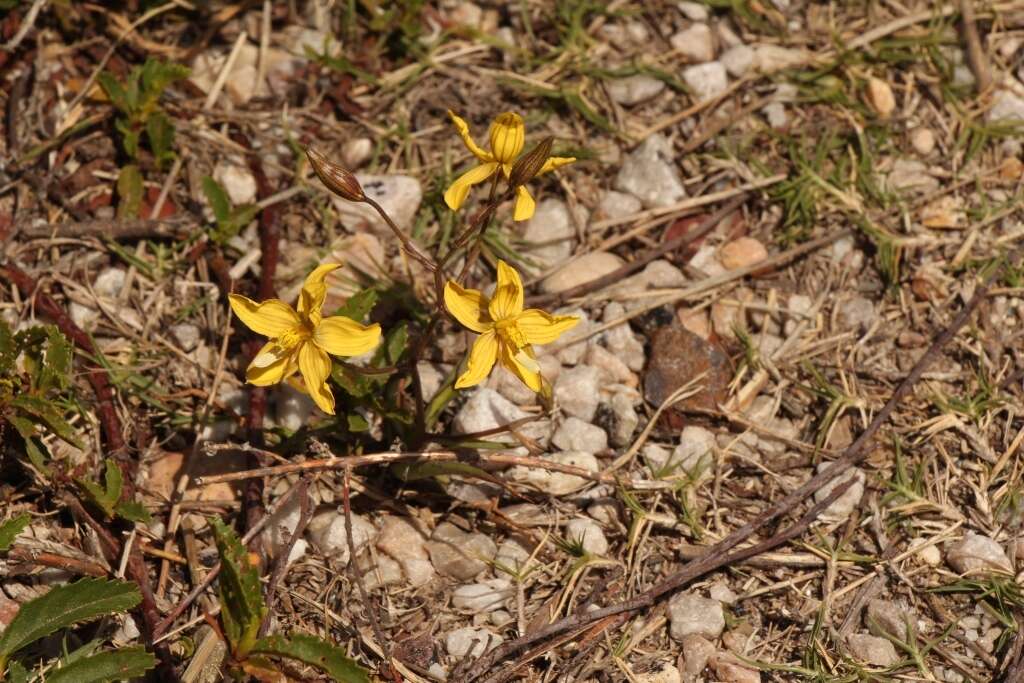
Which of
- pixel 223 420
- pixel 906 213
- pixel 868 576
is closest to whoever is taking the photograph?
pixel 868 576

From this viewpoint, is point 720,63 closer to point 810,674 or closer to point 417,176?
point 417,176

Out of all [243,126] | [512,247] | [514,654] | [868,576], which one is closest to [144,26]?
[243,126]

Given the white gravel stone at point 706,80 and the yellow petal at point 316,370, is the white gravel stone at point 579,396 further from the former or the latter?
the white gravel stone at point 706,80

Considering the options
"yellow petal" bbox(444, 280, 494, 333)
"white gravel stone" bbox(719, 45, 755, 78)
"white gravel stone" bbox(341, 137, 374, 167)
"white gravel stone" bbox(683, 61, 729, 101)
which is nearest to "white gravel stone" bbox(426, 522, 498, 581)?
"yellow petal" bbox(444, 280, 494, 333)

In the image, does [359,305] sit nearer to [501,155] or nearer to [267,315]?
[267,315]

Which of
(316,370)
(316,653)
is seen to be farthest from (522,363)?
(316,653)

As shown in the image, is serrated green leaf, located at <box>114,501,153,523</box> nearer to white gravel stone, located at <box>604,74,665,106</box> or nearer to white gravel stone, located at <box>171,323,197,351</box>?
white gravel stone, located at <box>171,323,197,351</box>
